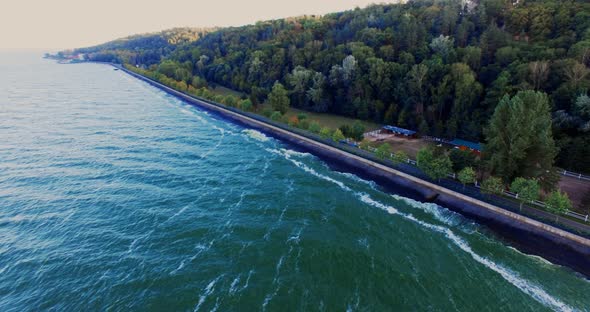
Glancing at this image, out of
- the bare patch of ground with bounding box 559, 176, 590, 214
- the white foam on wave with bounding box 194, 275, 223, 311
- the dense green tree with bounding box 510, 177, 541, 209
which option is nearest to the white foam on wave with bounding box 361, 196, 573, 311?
the dense green tree with bounding box 510, 177, 541, 209

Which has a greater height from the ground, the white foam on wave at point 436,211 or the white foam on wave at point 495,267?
the white foam on wave at point 495,267

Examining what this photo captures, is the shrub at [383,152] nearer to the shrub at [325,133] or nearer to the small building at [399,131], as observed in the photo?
the shrub at [325,133]

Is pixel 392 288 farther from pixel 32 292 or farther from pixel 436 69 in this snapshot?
pixel 436 69

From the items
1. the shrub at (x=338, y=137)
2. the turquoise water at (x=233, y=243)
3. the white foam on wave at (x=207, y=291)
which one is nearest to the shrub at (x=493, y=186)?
the turquoise water at (x=233, y=243)

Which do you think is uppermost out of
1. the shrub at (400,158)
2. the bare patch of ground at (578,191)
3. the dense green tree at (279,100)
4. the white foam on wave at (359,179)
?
the dense green tree at (279,100)

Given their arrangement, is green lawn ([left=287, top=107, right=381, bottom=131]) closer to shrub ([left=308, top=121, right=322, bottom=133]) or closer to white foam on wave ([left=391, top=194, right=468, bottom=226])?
shrub ([left=308, top=121, right=322, bottom=133])

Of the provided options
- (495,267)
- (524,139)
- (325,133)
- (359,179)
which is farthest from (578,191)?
(325,133)

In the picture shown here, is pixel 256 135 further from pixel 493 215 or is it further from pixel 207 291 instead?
pixel 493 215
